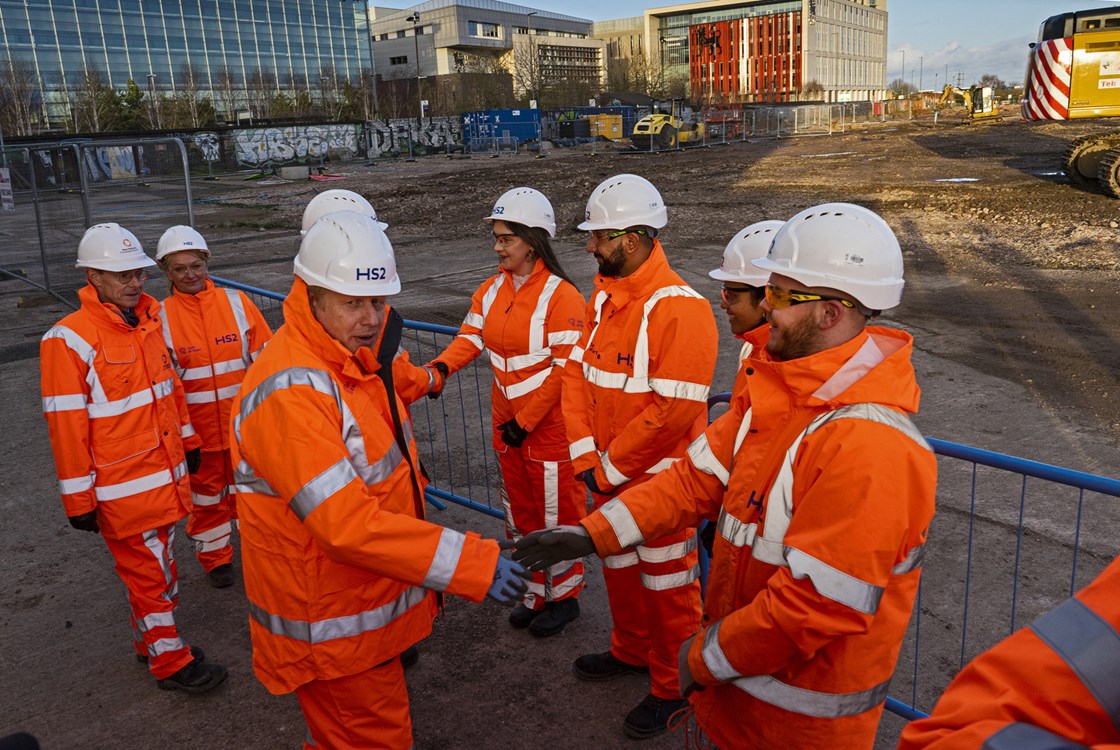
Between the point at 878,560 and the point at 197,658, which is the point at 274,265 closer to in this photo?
the point at 197,658

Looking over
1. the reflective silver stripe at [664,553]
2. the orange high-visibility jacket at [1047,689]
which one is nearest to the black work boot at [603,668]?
the reflective silver stripe at [664,553]

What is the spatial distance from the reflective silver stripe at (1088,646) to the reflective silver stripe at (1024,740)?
0.28 feet

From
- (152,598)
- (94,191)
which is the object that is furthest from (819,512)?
(94,191)

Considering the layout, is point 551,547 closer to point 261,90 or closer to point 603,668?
point 603,668

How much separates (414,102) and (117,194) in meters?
77.6

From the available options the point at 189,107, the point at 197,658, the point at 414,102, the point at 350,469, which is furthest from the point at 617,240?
the point at 414,102

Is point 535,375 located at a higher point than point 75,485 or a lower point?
higher

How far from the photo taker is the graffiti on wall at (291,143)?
45.9 m

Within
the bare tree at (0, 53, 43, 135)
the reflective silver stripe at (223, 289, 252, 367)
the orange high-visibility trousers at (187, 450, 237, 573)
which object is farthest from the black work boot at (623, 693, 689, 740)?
the bare tree at (0, 53, 43, 135)

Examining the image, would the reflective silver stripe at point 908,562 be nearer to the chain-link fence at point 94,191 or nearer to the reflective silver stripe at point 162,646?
the reflective silver stripe at point 162,646

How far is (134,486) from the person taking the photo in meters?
4.17

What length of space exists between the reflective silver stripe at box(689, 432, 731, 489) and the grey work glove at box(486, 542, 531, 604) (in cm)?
70

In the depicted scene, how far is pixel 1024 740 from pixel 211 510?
5136 millimetres

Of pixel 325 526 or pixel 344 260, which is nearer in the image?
pixel 325 526
